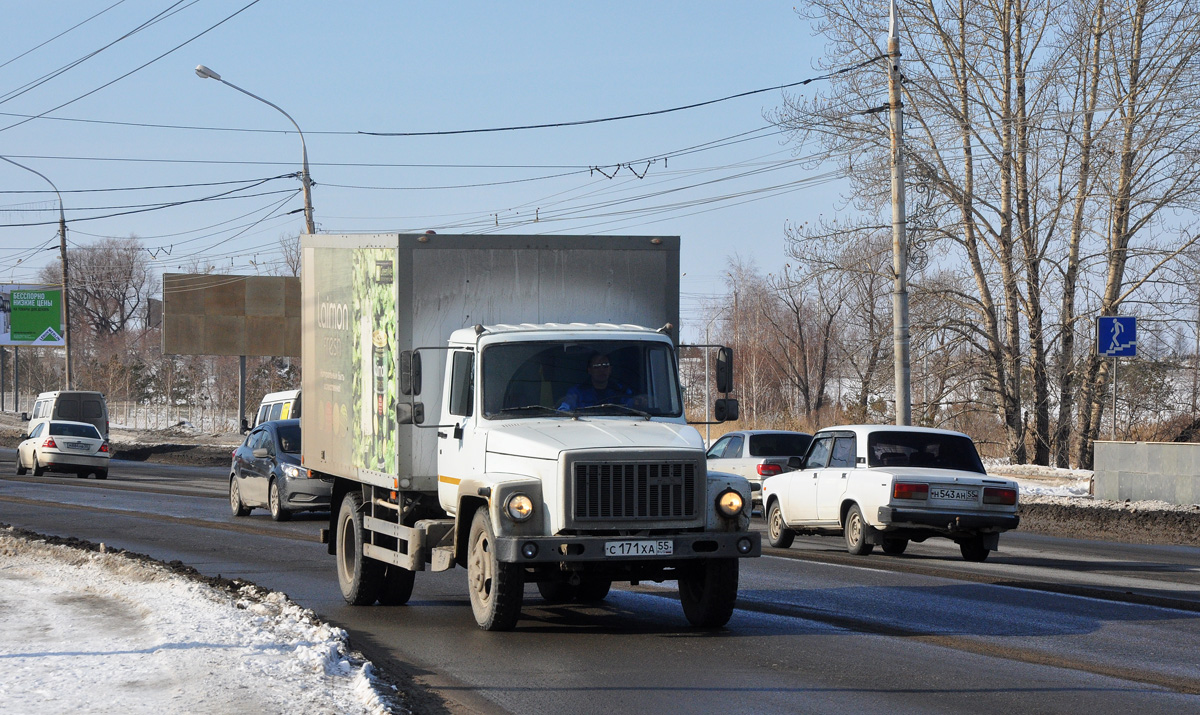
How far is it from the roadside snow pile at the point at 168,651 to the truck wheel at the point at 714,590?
274cm

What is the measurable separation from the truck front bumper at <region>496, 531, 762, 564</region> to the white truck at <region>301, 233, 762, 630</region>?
0.01 m

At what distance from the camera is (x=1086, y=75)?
31.9 metres

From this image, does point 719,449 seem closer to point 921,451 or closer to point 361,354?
point 921,451

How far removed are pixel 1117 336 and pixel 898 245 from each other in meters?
4.28

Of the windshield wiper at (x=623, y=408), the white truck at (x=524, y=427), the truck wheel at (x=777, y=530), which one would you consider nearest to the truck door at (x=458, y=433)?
the white truck at (x=524, y=427)

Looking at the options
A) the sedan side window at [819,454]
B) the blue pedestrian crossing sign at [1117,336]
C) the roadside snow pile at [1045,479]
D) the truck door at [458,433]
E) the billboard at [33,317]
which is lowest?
the roadside snow pile at [1045,479]

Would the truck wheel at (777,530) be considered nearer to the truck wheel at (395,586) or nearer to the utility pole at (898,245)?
the utility pole at (898,245)

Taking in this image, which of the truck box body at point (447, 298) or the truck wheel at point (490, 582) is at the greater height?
the truck box body at point (447, 298)

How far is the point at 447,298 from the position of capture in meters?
10.4

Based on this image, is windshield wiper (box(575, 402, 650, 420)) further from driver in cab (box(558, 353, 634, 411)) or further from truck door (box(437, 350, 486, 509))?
truck door (box(437, 350, 486, 509))

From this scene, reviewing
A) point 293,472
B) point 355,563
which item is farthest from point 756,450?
point 355,563

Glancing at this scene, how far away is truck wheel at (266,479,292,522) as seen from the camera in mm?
20656

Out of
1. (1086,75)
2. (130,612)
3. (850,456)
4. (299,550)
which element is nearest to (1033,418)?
(1086,75)

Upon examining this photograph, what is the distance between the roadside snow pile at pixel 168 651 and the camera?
671 cm
